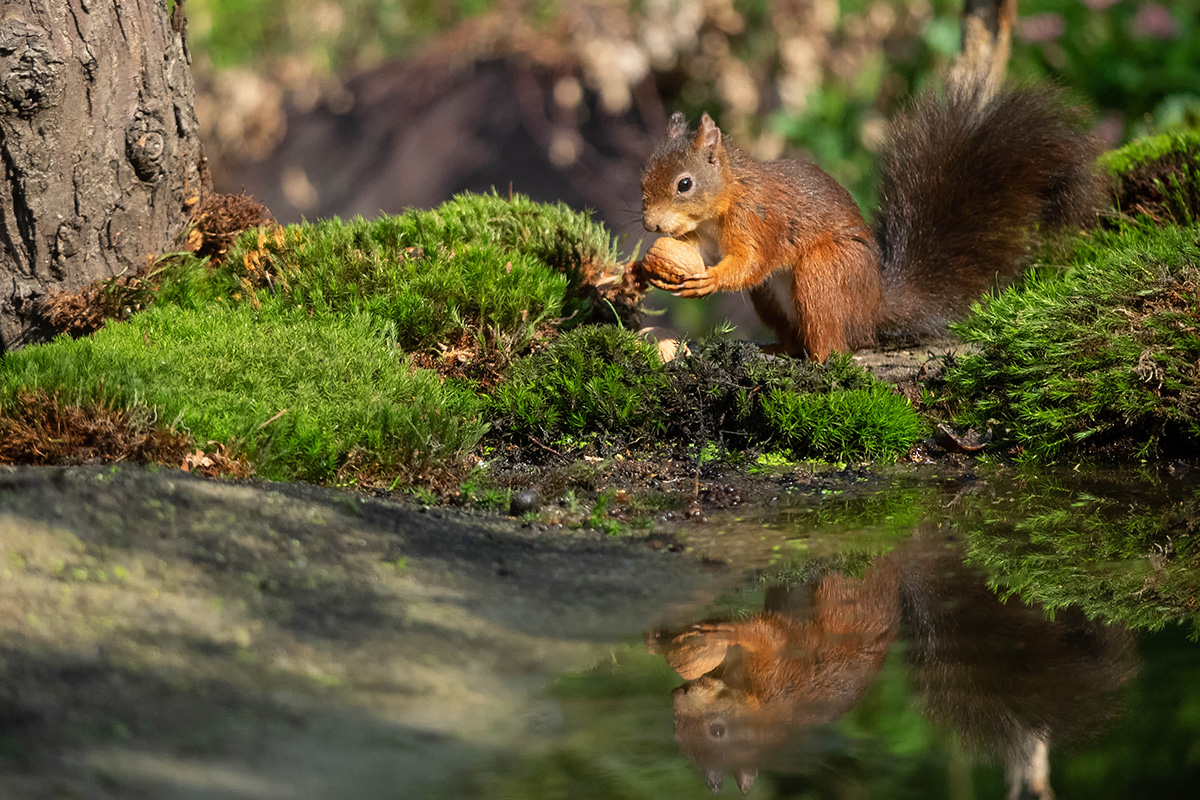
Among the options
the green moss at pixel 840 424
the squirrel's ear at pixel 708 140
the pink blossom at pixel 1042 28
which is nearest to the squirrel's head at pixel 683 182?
the squirrel's ear at pixel 708 140

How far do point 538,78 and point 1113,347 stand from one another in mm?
8133

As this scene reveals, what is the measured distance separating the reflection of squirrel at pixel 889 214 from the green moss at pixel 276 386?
1329 mm

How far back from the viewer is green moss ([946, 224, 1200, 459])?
423 centimetres

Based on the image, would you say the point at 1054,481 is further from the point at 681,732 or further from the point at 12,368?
the point at 12,368

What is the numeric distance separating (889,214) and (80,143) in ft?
12.8

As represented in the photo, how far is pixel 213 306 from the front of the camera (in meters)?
4.81

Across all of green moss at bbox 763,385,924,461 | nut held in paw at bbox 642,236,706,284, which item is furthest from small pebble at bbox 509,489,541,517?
nut held in paw at bbox 642,236,706,284

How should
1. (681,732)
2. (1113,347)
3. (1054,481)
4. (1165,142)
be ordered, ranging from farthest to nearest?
(1165,142) < (1113,347) < (1054,481) < (681,732)

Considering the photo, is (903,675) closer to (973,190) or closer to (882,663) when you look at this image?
(882,663)

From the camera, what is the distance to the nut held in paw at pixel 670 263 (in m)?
4.79

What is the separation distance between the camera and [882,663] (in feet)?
7.79

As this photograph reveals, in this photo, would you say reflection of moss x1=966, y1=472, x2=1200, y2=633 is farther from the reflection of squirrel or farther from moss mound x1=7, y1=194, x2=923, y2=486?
the reflection of squirrel

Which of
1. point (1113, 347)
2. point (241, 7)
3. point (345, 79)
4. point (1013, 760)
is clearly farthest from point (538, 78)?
point (1013, 760)

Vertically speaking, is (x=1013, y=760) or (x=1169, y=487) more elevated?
(x=1013, y=760)
